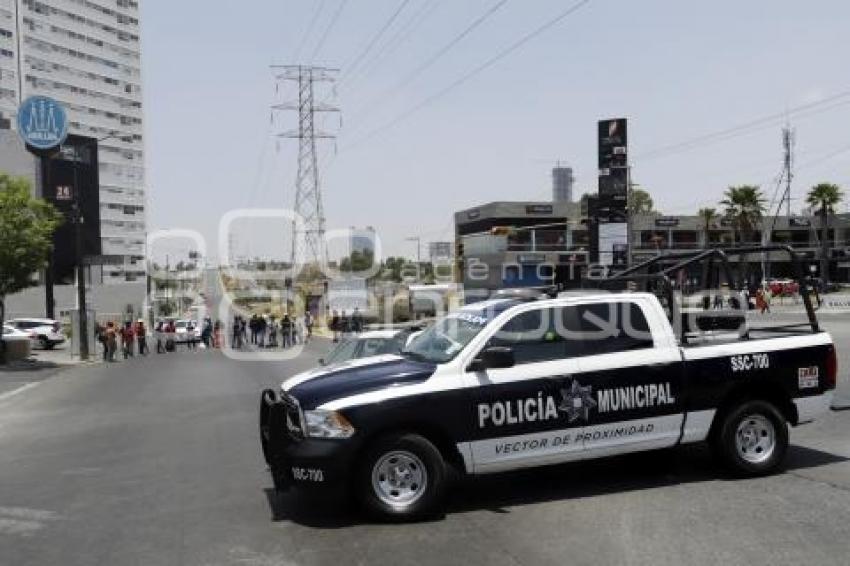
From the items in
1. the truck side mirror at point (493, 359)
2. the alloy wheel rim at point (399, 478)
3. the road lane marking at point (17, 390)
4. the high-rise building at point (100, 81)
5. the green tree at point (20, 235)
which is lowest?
the road lane marking at point (17, 390)

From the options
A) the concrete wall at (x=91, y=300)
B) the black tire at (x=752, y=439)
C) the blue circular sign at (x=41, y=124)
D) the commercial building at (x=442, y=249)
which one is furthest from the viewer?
the commercial building at (x=442, y=249)

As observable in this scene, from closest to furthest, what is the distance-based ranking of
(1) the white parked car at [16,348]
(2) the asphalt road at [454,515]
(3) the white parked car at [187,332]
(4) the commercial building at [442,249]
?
(2) the asphalt road at [454,515] < (1) the white parked car at [16,348] < (3) the white parked car at [187,332] < (4) the commercial building at [442,249]

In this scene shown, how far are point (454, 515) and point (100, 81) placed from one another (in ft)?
498

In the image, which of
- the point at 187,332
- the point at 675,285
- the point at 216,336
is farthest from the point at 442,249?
the point at 675,285

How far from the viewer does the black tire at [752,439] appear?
7.88m

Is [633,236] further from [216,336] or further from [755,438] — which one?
[755,438]

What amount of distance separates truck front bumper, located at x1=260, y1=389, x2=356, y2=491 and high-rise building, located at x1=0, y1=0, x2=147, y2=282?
414ft

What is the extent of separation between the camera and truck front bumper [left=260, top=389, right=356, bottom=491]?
6734 mm

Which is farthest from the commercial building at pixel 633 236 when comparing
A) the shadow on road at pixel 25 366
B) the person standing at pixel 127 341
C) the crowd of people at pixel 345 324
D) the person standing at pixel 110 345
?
the shadow on road at pixel 25 366

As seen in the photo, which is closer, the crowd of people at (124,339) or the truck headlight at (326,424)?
the truck headlight at (326,424)

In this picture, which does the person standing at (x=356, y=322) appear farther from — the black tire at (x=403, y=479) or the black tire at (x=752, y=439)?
the black tire at (x=403, y=479)

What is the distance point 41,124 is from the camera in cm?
4300

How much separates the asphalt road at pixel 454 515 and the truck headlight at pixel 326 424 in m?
0.72

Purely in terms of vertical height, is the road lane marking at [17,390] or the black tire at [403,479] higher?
the black tire at [403,479]
